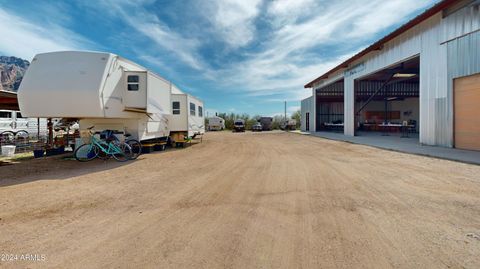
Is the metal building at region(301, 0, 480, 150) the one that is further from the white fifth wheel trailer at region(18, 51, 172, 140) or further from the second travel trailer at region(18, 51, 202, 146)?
the white fifth wheel trailer at region(18, 51, 172, 140)

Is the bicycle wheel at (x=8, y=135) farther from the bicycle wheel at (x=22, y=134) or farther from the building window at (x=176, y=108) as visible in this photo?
the building window at (x=176, y=108)

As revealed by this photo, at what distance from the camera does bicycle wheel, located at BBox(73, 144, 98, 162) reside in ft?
26.6

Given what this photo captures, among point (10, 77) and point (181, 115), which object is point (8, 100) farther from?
point (10, 77)

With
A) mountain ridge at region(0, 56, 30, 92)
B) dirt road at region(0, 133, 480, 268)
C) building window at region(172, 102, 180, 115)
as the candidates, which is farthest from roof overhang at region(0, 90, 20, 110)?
mountain ridge at region(0, 56, 30, 92)

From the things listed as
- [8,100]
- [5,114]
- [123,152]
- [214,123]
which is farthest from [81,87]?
[214,123]

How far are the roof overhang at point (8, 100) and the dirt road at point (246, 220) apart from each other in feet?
23.9

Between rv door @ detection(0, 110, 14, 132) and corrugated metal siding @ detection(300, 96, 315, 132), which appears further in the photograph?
corrugated metal siding @ detection(300, 96, 315, 132)

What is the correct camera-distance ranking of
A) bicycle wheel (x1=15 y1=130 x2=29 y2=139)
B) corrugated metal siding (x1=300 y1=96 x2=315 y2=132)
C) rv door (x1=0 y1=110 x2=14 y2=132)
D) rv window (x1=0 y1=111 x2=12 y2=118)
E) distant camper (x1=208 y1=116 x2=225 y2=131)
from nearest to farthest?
rv door (x1=0 y1=110 x2=14 y2=132), bicycle wheel (x1=15 y1=130 x2=29 y2=139), rv window (x1=0 y1=111 x2=12 y2=118), corrugated metal siding (x1=300 y1=96 x2=315 y2=132), distant camper (x1=208 y1=116 x2=225 y2=131)

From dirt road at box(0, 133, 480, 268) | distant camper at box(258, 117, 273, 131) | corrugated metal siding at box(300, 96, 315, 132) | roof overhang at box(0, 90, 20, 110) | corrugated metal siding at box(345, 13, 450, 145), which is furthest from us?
distant camper at box(258, 117, 273, 131)

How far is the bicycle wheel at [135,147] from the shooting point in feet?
28.2

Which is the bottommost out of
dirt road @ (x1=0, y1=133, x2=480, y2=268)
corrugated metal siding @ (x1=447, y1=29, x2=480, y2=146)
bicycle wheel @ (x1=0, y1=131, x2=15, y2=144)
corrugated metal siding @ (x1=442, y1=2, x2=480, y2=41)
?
dirt road @ (x1=0, y1=133, x2=480, y2=268)

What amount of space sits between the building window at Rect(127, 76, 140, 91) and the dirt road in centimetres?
403

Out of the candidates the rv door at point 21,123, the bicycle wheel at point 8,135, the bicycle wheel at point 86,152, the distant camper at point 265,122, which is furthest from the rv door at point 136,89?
the distant camper at point 265,122

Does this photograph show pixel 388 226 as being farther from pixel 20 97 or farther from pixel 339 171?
pixel 20 97
